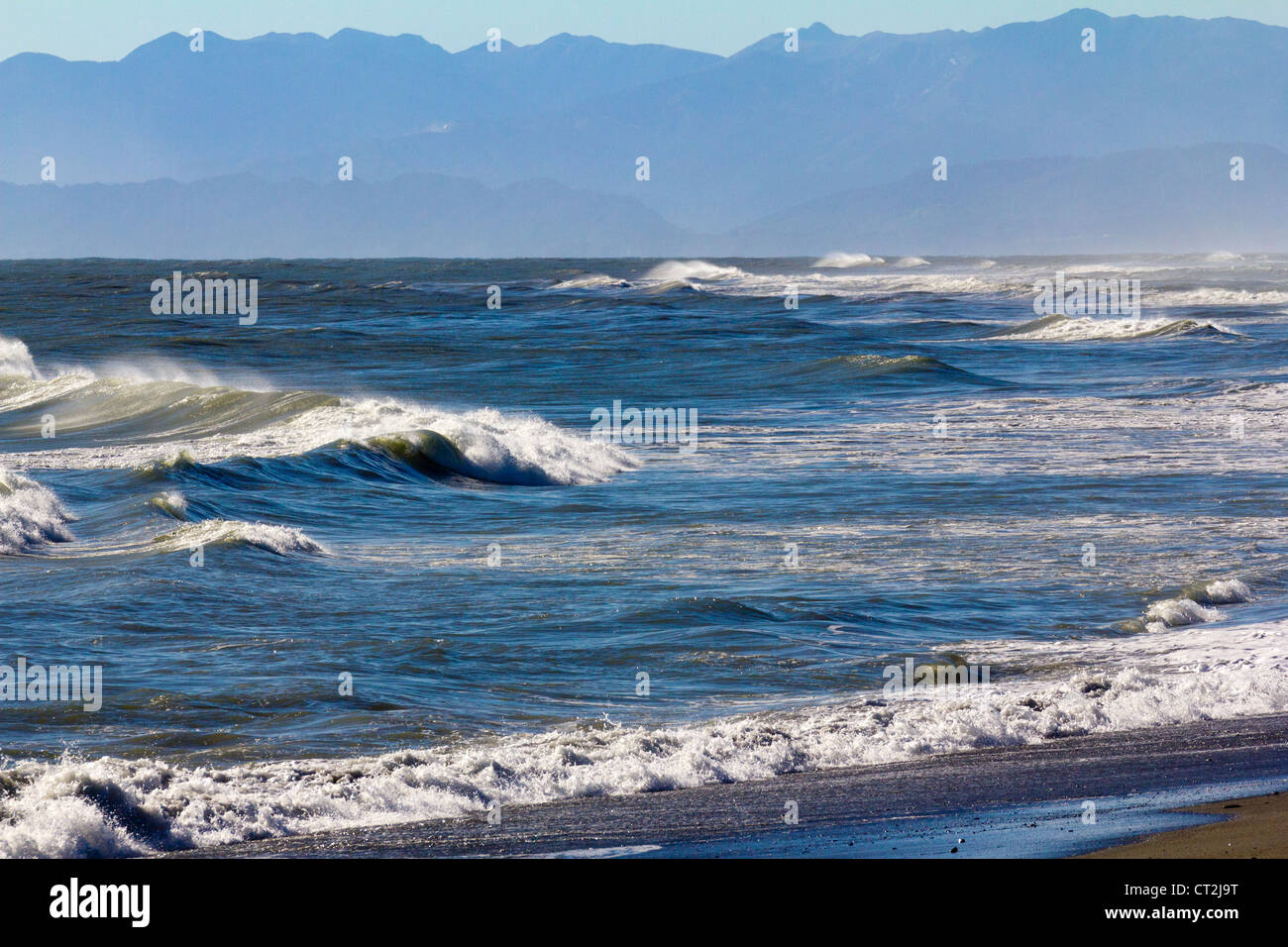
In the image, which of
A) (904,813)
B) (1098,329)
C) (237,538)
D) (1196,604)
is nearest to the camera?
(904,813)

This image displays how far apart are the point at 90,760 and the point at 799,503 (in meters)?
9.88

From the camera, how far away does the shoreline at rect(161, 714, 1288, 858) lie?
6039 millimetres

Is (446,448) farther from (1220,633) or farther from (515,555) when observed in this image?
(1220,633)

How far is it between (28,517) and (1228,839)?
1111cm

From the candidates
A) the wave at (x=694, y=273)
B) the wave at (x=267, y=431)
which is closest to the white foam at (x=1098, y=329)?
the wave at (x=267, y=431)

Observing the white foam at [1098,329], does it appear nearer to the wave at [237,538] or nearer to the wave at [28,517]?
the wave at [237,538]

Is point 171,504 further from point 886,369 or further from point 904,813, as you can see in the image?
point 886,369

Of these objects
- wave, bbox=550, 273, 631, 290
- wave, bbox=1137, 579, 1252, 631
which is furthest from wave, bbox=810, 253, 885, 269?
wave, bbox=1137, 579, 1252, 631

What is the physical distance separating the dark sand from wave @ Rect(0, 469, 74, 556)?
10.1m

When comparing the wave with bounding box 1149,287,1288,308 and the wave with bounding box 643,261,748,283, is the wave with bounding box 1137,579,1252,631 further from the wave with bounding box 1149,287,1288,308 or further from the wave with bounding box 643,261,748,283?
the wave with bounding box 643,261,748,283

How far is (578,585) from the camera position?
38.4 ft

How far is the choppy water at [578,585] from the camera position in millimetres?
7480

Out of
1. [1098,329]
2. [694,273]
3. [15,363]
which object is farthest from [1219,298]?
[694,273]

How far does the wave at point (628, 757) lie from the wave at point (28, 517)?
6.37 m
